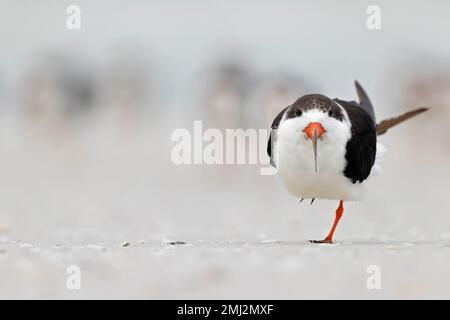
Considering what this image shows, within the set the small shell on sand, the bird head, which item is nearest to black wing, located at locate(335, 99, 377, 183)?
the bird head

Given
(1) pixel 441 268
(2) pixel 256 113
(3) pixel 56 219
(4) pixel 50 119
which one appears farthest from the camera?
(4) pixel 50 119

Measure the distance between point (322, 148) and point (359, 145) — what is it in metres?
0.41

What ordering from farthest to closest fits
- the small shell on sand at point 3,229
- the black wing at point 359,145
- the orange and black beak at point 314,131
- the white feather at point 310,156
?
the small shell on sand at point 3,229, the black wing at point 359,145, the white feather at point 310,156, the orange and black beak at point 314,131

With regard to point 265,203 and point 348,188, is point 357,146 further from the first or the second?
point 265,203

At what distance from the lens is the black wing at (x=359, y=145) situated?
22.4 feet

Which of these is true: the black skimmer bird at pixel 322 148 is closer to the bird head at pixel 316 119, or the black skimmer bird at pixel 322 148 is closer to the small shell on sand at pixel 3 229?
the bird head at pixel 316 119

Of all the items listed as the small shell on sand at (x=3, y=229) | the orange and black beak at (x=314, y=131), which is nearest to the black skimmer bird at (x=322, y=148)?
the orange and black beak at (x=314, y=131)

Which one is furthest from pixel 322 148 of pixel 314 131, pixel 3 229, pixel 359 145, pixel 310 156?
pixel 3 229

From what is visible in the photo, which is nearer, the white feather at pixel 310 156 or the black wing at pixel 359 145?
the white feather at pixel 310 156

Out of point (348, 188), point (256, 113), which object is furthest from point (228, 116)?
point (348, 188)

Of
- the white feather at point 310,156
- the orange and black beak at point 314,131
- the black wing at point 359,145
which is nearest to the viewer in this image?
the orange and black beak at point 314,131

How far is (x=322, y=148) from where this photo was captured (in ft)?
21.7

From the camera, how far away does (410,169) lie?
20125mm
